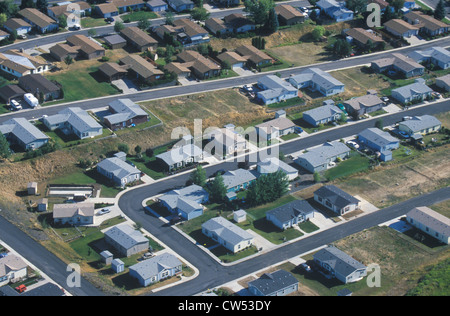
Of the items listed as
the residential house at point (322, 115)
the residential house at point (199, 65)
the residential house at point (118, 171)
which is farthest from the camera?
the residential house at point (199, 65)

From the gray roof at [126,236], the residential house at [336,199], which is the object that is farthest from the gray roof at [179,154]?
the residential house at [336,199]

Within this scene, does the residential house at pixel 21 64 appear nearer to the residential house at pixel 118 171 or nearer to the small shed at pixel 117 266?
the residential house at pixel 118 171

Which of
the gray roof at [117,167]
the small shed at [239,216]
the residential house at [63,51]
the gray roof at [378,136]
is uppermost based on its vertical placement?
the residential house at [63,51]

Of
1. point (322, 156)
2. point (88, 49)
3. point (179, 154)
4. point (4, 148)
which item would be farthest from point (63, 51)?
point (322, 156)

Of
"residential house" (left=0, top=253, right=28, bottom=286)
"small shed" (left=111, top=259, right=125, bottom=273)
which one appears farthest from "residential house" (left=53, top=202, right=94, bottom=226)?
"residential house" (left=0, top=253, right=28, bottom=286)

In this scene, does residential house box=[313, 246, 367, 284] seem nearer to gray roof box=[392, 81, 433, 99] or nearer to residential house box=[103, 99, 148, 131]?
residential house box=[103, 99, 148, 131]

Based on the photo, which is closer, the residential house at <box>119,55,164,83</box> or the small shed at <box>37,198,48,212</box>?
the small shed at <box>37,198,48,212</box>
